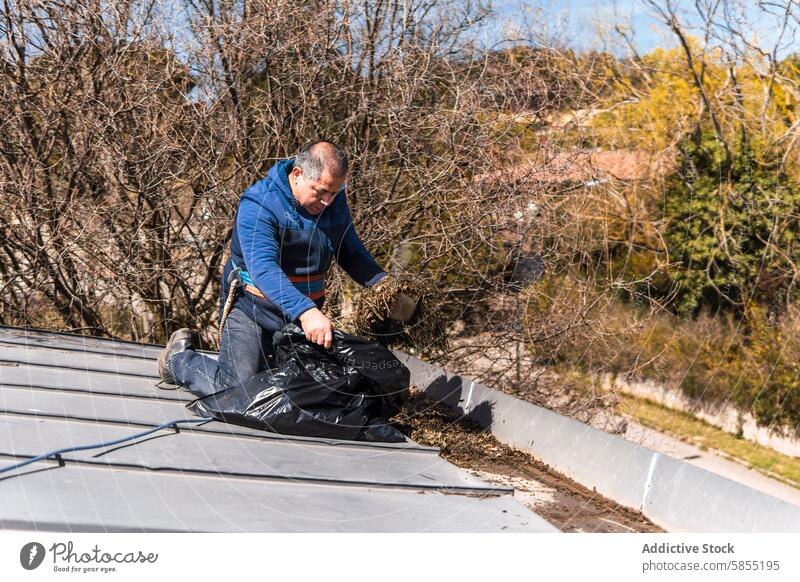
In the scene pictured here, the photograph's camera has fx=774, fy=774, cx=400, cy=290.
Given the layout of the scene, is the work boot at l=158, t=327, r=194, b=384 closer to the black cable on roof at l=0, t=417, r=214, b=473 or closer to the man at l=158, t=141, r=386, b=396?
the man at l=158, t=141, r=386, b=396

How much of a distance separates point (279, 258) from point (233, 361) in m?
0.62

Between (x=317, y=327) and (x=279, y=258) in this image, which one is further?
(x=279, y=258)

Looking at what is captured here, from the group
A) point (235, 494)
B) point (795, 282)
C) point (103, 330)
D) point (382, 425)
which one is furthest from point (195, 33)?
point (795, 282)

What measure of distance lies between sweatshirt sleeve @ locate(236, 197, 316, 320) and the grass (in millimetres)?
6887

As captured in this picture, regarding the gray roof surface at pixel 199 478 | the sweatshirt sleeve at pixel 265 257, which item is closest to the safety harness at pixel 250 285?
the sweatshirt sleeve at pixel 265 257

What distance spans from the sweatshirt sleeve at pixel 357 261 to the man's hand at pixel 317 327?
841mm

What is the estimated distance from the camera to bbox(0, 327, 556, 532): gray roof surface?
8.16 ft

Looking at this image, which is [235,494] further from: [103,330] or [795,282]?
[795,282]

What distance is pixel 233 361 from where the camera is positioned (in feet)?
13.4

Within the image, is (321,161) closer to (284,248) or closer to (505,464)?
(284,248)

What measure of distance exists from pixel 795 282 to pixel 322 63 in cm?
654

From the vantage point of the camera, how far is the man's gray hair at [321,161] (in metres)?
3.86

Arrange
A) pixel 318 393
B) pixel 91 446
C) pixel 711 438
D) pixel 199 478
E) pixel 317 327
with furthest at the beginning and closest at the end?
pixel 711 438 → pixel 318 393 → pixel 317 327 → pixel 91 446 → pixel 199 478

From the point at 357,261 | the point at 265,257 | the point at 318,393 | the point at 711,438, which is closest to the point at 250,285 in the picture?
the point at 265,257
